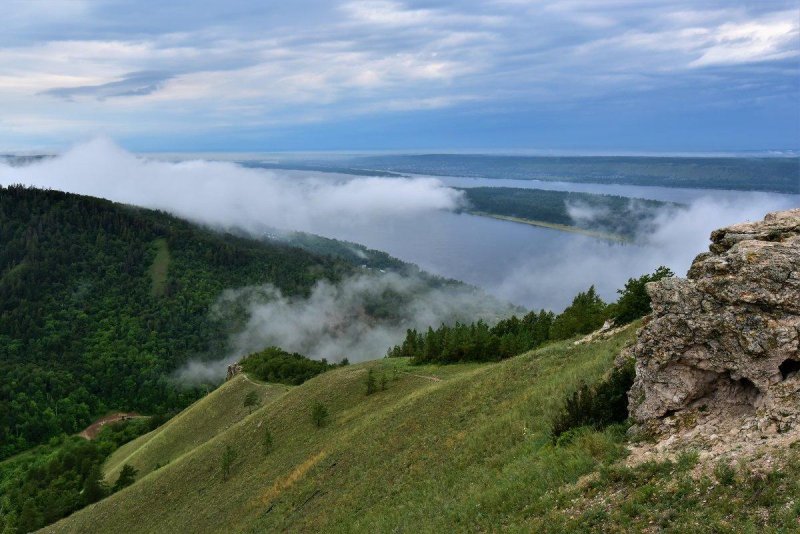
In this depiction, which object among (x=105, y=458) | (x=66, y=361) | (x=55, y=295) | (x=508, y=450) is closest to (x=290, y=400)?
(x=508, y=450)

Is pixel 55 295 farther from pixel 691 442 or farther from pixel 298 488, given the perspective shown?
pixel 691 442

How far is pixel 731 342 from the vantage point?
14.6 m

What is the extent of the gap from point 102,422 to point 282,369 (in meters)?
92.9

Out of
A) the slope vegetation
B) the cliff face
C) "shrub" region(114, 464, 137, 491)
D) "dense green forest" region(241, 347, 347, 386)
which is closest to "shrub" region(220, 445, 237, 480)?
the slope vegetation

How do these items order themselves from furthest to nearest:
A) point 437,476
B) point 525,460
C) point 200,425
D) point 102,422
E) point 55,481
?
point 102,422
point 55,481
point 200,425
point 437,476
point 525,460

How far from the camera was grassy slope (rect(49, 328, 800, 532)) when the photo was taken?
12.8 metres

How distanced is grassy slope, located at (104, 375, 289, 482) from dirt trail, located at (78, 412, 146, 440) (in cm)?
7479

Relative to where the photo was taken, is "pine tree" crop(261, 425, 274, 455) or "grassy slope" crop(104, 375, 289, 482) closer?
"pine tree" crop(261, 425, 274, 455)

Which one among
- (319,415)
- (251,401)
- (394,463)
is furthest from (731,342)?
(251,401)

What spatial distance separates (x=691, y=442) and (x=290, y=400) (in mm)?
37991

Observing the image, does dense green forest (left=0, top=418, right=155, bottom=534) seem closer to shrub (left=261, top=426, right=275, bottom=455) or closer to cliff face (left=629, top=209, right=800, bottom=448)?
shrub (left=261, top=426, right=275, bottom=455)

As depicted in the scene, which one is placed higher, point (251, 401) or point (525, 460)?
point (525, 460)

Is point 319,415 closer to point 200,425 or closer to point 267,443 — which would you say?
point 267,443

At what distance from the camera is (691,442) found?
14086 millimetres
